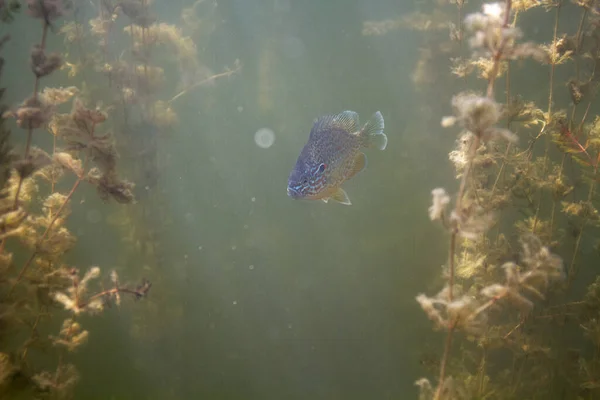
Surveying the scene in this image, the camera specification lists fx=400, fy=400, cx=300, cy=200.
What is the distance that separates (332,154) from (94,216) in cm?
896

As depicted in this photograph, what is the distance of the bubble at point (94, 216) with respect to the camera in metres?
10.4

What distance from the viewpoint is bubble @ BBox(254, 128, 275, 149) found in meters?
17.5

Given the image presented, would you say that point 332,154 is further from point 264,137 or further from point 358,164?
point 264,137

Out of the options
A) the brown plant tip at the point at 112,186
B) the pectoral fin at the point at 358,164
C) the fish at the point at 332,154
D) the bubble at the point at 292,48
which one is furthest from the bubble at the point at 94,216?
the bubble at the point at 292,48

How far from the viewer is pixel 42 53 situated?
3926 mm

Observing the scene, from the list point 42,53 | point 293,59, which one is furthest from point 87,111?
point 293,59

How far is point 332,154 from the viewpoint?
3.54 metres

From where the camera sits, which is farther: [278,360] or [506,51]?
[278,360]

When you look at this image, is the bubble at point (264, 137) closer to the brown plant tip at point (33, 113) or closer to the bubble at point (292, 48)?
the bubble at point (292, 48)

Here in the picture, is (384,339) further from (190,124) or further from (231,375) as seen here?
(190,124)

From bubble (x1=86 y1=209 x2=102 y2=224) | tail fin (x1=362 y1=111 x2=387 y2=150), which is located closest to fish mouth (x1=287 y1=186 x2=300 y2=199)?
tail fin (x1=362 y1=111 x2=387 y2=150)

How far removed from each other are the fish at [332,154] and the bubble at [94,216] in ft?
28.3

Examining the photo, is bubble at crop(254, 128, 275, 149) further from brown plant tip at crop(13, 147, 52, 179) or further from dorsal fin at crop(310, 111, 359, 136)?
dorsal fin at crop(310, 111, 359, 136)

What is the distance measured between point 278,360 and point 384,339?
291 cm
